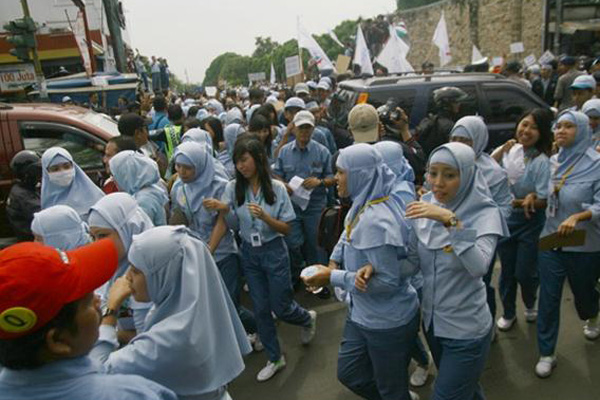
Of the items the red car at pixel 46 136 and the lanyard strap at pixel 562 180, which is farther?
the red car at pixel 46 136

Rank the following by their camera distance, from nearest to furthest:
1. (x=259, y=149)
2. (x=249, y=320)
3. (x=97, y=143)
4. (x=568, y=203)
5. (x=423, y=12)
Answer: (x=568, y=203), (x=259, y=149), (x=249, y=320), (x=97, y=143), (x=423, y=12)

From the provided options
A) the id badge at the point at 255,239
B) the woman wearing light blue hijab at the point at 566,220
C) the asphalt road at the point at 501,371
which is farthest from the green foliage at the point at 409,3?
the id badge at the point at 255,239

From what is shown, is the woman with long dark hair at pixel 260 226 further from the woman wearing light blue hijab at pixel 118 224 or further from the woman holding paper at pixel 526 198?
the woman holding paper at pixel 526 198

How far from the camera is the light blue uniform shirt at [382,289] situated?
237cm

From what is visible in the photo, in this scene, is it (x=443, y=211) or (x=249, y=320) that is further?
(x=249, y=320)

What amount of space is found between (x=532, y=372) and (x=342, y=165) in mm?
2321

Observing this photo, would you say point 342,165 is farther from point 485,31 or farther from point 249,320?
point 485,31

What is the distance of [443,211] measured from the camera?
2.11 m

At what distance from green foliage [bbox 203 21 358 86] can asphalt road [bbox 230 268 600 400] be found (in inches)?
661

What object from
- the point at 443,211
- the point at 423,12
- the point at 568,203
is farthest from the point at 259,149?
the point at 423,12

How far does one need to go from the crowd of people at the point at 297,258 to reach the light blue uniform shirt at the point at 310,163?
16 millimetres

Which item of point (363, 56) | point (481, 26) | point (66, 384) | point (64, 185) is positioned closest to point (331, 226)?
point (64, 185)

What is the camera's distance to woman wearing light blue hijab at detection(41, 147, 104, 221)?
3711 millimetres

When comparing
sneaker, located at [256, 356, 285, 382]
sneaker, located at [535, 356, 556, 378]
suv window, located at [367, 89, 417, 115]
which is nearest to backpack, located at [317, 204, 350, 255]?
sneaker, located at [256, 356, 285, 382]
